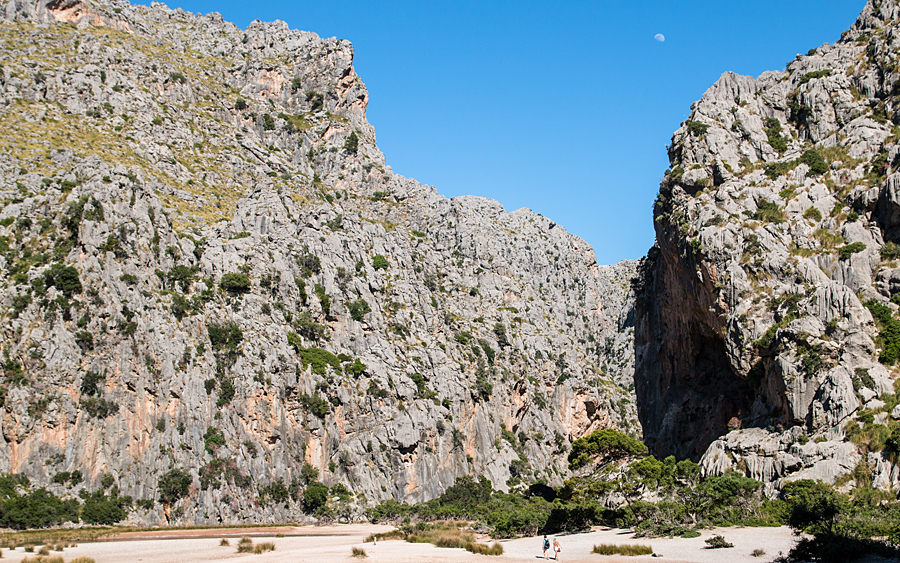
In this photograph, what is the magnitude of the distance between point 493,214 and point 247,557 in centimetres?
16584

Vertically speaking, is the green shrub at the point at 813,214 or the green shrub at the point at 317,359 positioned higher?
the green shrub at the point at 813,214

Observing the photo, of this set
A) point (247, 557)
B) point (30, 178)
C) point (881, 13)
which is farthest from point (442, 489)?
point (881, 13)

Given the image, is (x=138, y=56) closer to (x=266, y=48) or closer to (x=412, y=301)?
(x=266, y=48)

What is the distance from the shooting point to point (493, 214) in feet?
651

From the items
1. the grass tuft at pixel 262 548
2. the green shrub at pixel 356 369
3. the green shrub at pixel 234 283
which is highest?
the green shrub at pixel 234 283

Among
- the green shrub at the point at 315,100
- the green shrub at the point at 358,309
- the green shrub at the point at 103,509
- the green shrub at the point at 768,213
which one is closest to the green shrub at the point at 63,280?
the green shrub at the point at 103,509

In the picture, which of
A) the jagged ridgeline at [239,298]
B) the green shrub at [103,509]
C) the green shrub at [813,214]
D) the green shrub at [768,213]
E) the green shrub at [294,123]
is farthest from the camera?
the green shrub at [294,123]

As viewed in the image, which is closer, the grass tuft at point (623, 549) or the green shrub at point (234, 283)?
the grass tuft at point (623, 549)

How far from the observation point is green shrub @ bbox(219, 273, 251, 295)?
Answer: 90938 mm

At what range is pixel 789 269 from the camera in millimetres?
65500

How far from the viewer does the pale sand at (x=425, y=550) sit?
112ft

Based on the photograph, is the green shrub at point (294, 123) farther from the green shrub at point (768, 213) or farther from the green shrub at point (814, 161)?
the green shrub at point (814, 161)

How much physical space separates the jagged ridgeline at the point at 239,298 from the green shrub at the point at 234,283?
30 centimetres

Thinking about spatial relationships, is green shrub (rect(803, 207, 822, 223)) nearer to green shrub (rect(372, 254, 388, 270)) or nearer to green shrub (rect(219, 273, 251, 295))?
green shrub (rect(372, 254, 388, 270))
